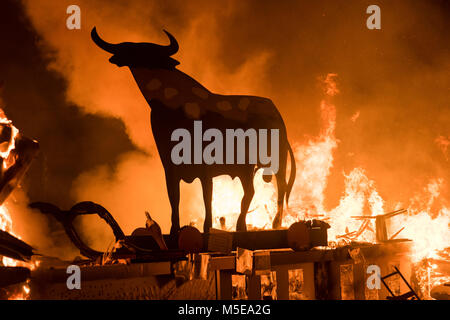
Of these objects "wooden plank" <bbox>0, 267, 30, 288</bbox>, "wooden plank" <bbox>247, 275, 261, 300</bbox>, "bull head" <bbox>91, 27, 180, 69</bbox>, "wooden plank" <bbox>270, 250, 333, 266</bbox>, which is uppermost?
"bull head" <bbox>91, 27, 180, 69</bbox>

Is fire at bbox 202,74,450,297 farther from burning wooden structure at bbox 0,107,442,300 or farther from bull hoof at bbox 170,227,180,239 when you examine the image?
bull hoof at bbox 170,227,180,239

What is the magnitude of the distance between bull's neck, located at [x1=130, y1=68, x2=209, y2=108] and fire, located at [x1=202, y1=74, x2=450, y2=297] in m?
3.37

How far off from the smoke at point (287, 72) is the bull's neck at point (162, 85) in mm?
2737

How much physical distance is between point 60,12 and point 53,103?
1.67 m

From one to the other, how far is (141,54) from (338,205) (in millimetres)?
5912

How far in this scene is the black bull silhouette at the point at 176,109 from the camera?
5.70 m

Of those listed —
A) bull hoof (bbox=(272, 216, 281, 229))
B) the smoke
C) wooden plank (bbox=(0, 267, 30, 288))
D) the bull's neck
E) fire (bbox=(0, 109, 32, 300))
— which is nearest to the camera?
wooden plank (bbox=(0, 267, 30, 288))

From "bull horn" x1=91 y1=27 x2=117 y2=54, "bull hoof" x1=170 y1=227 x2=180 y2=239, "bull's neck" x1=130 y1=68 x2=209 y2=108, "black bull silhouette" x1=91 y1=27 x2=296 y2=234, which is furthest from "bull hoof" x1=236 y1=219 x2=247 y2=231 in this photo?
"bull horn" x1=91 y1=27 x2=117 y2=54

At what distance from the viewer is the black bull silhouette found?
570 cm

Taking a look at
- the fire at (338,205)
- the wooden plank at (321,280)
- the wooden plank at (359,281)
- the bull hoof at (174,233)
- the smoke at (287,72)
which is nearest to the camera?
the bull hoof at (174,233)

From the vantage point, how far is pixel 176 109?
5789 millimetres

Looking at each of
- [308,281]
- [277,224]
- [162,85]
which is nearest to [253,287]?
[308,281]

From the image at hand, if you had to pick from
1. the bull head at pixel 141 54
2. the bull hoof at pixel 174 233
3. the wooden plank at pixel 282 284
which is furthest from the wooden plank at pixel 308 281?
the bull head at pixel 141 54

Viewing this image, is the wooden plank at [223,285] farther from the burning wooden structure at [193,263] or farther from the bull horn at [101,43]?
the bull horn at [101,43]
